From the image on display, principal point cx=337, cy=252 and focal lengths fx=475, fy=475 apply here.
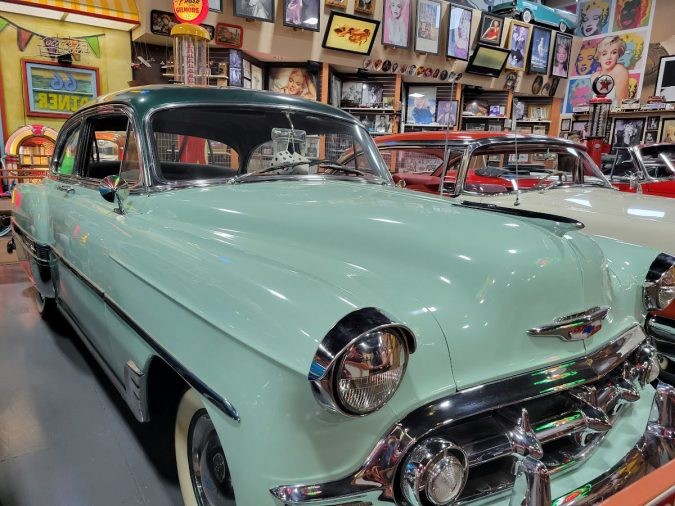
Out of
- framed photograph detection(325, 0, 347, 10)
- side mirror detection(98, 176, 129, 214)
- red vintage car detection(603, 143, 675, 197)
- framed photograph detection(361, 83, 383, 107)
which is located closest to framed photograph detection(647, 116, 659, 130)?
red vintage car detection(603, 143, 675, 197)

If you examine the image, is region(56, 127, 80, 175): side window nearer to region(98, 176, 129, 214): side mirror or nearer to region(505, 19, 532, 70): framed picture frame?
region(98, 176, 129, 214): side mirror

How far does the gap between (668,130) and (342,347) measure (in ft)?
40.0

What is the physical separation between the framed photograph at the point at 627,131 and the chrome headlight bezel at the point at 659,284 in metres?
10.8

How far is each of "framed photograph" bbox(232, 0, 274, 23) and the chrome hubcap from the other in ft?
22.1

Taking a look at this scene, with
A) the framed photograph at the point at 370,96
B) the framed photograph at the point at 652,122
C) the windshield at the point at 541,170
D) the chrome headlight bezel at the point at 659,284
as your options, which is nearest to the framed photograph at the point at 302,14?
the framed photograph at the point at 370,96

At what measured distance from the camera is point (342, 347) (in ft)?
2.83

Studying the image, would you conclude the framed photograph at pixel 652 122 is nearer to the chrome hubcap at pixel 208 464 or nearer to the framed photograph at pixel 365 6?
the framed photograph at pixel 365 6

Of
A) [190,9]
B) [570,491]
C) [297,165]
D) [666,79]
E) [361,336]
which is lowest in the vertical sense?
[570,491]

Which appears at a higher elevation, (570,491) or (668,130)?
(668,130)

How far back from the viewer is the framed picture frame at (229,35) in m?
6.86

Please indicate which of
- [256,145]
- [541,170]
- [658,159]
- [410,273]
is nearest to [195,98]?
[256,145]

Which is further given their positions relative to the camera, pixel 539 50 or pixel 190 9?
pixel 539 50

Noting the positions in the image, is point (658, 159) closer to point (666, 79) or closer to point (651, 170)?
point (651, 170)

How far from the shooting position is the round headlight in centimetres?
88
